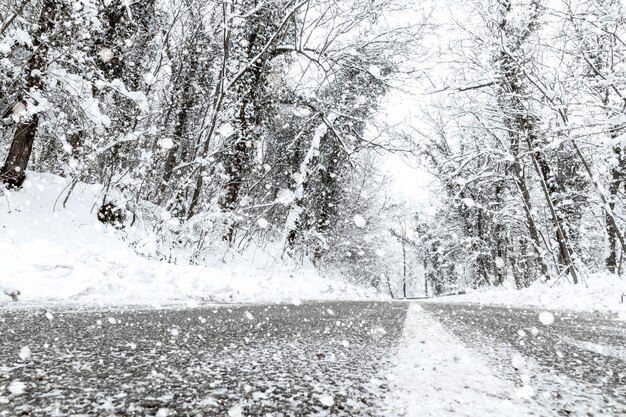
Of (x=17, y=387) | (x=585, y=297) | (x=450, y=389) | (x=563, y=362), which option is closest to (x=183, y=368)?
(x=17, y=387)

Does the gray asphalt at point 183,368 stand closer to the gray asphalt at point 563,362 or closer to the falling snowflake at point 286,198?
the gray asphalt at point 563,362

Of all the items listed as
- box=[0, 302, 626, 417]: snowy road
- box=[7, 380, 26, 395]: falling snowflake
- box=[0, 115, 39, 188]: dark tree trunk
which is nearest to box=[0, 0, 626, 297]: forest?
box=[0, 115, 39, 188]: dark tree trunk

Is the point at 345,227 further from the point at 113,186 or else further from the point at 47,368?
the point at 47,368

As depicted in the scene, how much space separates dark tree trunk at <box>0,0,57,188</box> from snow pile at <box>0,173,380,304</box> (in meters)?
0.36

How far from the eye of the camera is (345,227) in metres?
25.5

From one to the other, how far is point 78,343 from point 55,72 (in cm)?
891

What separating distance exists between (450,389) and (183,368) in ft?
3.35

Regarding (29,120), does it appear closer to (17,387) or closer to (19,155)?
(19,155)

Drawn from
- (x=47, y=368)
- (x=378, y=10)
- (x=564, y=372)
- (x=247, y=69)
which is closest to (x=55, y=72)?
(x=247, y=69)

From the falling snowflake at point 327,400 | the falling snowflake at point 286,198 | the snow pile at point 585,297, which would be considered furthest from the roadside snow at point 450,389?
the falling snowflake at point 286,198

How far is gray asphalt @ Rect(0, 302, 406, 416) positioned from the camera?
1319 mm

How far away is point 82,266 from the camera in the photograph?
619cm

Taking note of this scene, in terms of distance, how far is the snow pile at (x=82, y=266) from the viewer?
555cm

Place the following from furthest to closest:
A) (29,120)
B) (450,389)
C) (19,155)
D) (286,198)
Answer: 1. (286,198)
2. (19,155)
3. (29,120)
4. (450,389)
